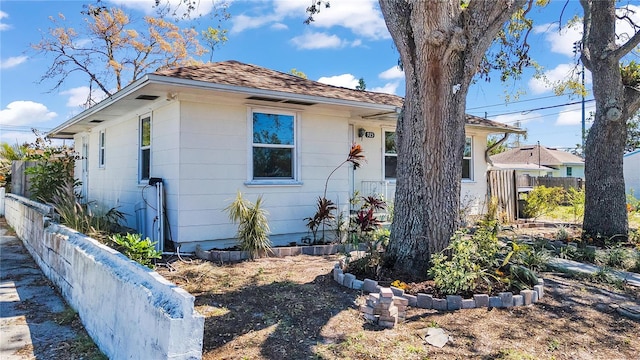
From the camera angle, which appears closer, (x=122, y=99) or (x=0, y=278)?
(x=0, y=278)

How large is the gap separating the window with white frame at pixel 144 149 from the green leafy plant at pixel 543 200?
10.6m

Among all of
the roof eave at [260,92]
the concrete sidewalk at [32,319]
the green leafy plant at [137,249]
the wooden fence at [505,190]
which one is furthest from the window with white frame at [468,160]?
the concrete sidewalk at [32,319]

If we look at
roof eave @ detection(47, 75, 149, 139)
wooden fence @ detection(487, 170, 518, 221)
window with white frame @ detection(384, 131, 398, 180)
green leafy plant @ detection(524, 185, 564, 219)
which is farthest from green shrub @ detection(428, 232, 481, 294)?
green leafy plant @ detection(524, 185, 564, 219)

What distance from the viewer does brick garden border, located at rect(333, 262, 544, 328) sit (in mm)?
3645

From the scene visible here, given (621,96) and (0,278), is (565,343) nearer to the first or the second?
(621,96)

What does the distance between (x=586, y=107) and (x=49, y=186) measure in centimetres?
3058

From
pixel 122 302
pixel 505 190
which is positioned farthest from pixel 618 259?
pixel 122 302

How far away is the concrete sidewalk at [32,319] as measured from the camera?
138 inches

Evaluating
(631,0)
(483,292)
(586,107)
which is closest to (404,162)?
(483,292)

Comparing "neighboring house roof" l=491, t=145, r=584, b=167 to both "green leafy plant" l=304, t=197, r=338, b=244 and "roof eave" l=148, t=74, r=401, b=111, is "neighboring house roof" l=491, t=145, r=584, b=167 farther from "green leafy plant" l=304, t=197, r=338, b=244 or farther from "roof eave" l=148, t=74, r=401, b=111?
"green leafy plant" l=304, t=197, r=338, b=244

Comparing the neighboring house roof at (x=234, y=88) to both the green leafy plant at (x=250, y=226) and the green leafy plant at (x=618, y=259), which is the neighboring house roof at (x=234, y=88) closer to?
the green leafy plant at (x=250, y=226)

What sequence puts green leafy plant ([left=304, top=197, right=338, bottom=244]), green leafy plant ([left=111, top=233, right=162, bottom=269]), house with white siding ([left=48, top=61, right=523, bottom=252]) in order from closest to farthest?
green leafy plant ([left=111, top=233, right=162, bottom=269]) → house with white siding ([left=48, top=61, right=523, bottom=252]) → green leafy plant ([left=304, top=197, right=338, bottom=244])

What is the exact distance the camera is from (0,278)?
5.86 metres

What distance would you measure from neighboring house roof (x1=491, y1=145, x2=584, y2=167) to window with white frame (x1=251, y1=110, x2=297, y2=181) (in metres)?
32.2
